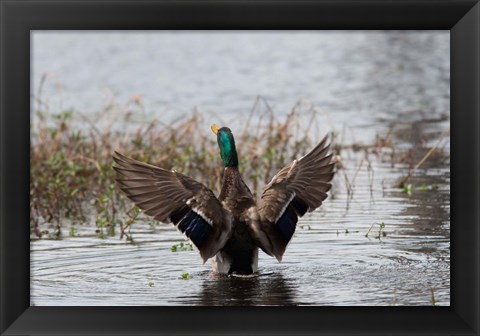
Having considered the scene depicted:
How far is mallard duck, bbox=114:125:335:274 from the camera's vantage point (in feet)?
25.9

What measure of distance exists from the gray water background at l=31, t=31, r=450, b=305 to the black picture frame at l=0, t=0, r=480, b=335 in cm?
179

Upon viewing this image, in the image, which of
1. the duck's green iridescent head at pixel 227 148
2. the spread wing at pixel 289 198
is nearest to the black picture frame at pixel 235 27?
the spread wing at pixel 289 198

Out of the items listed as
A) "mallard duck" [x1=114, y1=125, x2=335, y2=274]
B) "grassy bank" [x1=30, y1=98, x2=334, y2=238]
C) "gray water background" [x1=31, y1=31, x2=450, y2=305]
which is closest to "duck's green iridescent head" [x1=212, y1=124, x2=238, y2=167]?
"mallard duck" [x1=114, y1=125, x2=335, y2=274]

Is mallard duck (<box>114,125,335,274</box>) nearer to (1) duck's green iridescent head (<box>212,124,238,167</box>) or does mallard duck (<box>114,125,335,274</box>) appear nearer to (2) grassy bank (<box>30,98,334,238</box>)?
(1) duck's green iridescent head (<box>212,124,238,167</box>)

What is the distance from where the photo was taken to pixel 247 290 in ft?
26.3

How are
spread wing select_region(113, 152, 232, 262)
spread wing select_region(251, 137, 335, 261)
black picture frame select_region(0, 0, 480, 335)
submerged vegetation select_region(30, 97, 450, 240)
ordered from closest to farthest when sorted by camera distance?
1. black picture frame select_region(0, 0, 480, 335)
2. spread wing select_region(113, 152, 232, 262)
3. spread wing select_region(251, 137, 335, 261)
4. submerged vegetation select_region(30, 97, 450, 240)

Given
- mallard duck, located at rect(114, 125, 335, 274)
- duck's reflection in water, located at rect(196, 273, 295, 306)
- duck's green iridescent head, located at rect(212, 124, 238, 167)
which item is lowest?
duck's reflection in water, located at rect(196, 273, 295, 306)

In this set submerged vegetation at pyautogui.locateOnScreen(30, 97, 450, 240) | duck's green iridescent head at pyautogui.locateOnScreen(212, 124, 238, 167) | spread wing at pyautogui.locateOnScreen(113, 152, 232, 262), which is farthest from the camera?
submerged vegetation at pyautogui.locateOnScreen(30, 97, 450, 240)

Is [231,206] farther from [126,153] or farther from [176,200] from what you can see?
[126,153]

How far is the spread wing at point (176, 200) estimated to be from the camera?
25.9ft

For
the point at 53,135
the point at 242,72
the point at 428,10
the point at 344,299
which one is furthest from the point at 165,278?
the point at 242,72
